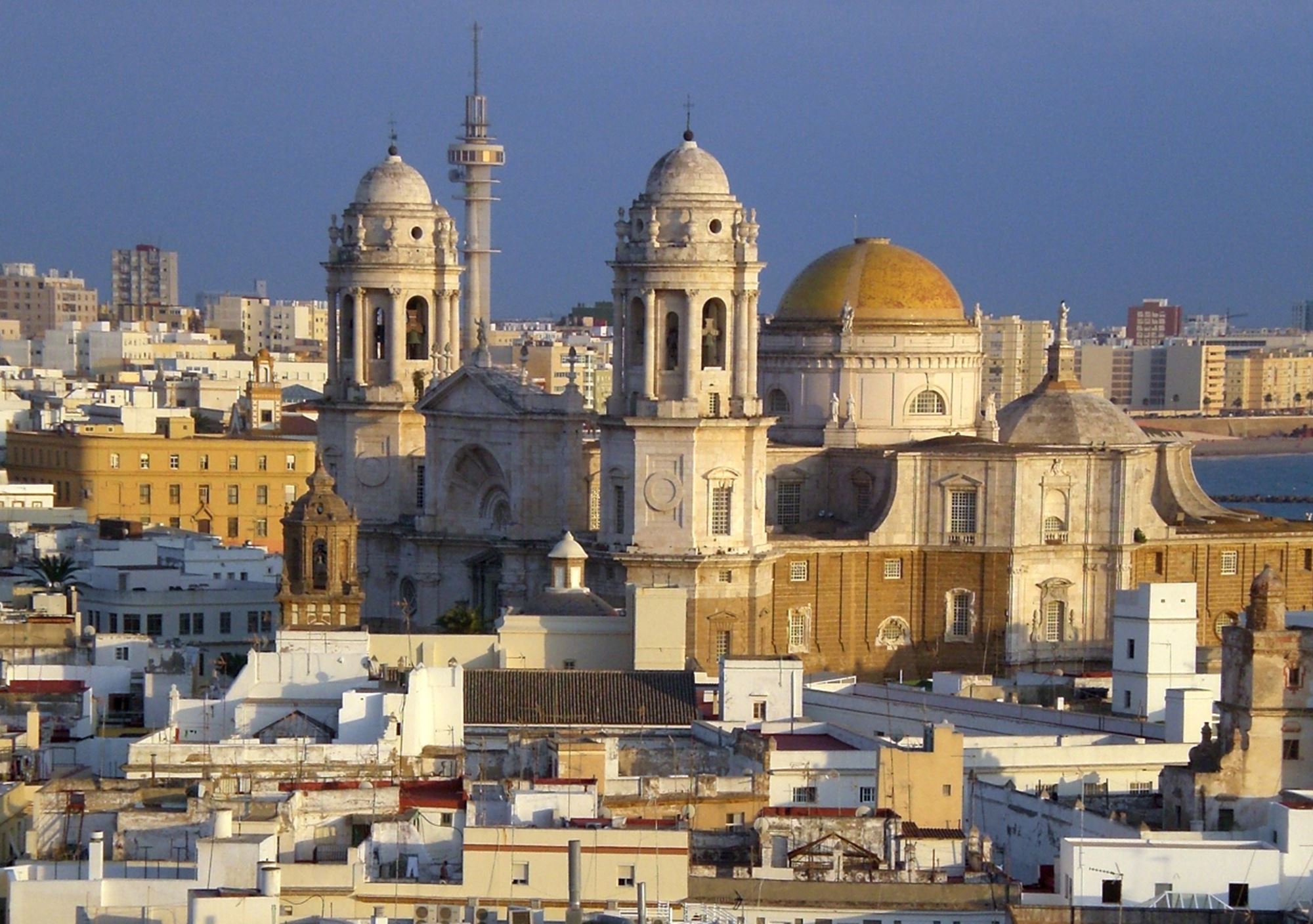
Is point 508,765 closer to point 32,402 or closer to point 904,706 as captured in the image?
point 904,706

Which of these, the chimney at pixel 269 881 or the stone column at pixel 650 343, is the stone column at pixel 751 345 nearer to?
the stone column at pixel 650 343

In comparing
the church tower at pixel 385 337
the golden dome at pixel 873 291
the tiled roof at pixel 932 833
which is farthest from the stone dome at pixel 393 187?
the tiled roof at pixel 932 833

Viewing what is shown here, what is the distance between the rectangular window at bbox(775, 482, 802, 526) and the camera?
Answer: 7312 centimetres

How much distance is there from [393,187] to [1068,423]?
14270mm

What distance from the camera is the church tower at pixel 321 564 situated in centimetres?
6175

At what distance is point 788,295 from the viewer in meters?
76.9

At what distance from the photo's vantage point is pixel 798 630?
228 feet

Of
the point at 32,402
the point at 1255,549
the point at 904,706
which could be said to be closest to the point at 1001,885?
the point at 904,706

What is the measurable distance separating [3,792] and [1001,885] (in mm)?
11413

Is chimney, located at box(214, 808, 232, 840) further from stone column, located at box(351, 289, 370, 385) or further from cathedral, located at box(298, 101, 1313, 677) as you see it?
stone column, located at box(351, 289, 370, 385)

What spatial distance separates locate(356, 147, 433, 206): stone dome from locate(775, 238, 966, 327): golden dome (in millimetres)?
7575

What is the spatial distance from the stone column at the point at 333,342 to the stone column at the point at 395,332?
1.19 metres

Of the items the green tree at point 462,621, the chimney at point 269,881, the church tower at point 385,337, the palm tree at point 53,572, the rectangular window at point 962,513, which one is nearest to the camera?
the chimney at point 269,881

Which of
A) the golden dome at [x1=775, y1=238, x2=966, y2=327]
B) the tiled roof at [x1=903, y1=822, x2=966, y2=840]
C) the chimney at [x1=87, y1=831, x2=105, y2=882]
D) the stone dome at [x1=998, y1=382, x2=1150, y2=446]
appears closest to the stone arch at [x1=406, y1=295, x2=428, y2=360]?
the golden dome at [x1=775, y1=238, x2=966, y2=327]
